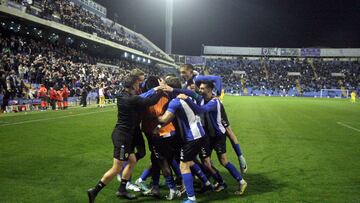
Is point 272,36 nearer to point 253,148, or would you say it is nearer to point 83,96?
point 83,96

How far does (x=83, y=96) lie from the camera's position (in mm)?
28562

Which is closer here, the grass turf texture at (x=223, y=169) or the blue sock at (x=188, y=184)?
the blue sock at (x=188, y=184)

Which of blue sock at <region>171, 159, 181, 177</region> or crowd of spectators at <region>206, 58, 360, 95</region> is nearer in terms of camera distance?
blue sock at <region>171, 159, 181, 177</region>

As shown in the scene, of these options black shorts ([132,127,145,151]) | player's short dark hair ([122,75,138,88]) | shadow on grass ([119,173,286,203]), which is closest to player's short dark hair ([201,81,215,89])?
player's short dark hair ([122,75,138,88])

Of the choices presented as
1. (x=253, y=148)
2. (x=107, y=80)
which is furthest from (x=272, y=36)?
(x=253, y=148)

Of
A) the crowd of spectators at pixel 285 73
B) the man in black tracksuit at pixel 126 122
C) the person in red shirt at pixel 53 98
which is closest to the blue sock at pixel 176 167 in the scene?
the man in black tracksuit at pixel 126 122

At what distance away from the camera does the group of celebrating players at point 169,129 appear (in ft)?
18.6

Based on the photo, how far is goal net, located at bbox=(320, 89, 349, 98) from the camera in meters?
71.6

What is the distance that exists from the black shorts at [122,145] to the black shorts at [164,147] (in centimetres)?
49

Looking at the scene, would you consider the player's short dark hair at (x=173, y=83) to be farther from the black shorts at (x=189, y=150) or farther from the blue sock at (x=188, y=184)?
the blue sock at (x=188, y=184)

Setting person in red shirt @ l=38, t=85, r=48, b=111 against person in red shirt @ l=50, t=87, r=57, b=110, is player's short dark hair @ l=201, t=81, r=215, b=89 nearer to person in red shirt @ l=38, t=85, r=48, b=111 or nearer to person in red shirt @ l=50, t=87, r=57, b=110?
person in red shirt @ l=38, t=85, r=48, b=111

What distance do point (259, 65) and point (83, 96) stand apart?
68.9 meters

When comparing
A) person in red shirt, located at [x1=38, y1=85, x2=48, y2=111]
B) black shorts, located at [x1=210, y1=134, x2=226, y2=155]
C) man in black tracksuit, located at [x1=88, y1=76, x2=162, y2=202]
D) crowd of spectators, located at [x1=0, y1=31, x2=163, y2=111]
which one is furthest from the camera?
person in red shirt, located at [x1=38, y1=85, x2=48, y2=111]

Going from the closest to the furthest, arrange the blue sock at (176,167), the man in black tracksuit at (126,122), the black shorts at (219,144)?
the man in black tracksuit at (126,122) → the black shorts at (219,144) → the blue sock at (176,167)
